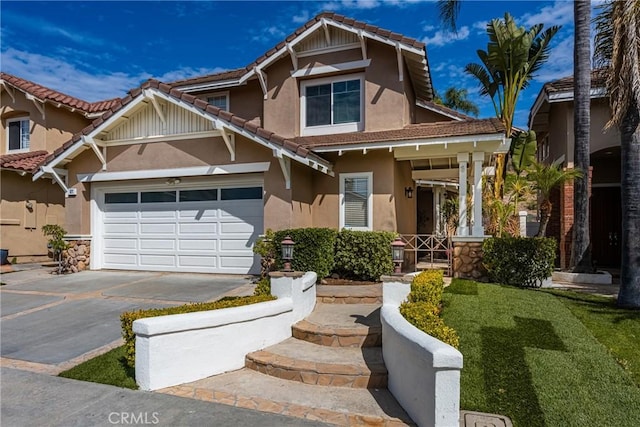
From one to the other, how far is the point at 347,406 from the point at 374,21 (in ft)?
37.4

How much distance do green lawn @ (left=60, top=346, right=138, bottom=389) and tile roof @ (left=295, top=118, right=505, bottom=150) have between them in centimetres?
723

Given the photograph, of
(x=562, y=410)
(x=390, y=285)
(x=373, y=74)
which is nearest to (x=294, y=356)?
(x=390, y=285)

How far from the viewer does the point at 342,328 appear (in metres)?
6.07

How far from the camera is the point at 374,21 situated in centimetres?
1199

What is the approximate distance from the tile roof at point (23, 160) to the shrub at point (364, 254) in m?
12.8

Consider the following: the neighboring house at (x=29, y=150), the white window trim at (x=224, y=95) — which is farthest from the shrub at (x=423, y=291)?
the neighboring house at (x=29, y=150)

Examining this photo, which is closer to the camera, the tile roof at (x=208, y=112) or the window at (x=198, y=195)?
the tile roof at (x=208, y=112)

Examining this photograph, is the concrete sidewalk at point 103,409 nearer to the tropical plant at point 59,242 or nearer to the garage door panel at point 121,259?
the garage door panel at point 121,259

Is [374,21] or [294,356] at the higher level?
[374,21]


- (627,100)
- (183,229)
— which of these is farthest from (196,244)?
(627,100)

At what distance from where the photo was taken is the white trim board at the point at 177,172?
10.7 meters

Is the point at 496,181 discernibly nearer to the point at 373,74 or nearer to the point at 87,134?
the point at 373,74

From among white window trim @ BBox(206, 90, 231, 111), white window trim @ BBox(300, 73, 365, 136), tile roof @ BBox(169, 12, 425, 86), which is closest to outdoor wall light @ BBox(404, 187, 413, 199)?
white window trim @ BBox(300, 73, 365, 136)

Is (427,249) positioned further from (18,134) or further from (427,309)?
(18,134)
